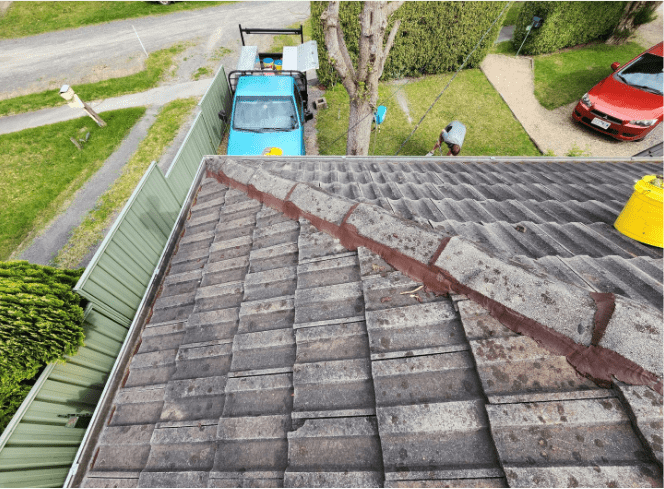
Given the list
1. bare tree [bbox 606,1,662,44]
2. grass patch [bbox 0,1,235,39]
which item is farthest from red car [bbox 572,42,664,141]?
grass patch [bbox 0,1,235,39]

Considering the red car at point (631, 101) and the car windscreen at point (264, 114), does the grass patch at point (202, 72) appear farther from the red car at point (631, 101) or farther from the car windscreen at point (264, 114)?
the red car at point (631, 101)

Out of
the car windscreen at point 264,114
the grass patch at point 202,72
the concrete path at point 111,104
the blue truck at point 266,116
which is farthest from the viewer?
the grass patch at point 202,72

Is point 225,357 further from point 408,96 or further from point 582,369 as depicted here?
point 408,96

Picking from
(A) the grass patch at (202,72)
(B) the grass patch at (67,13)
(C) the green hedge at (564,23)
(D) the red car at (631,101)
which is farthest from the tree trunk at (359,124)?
(B) the grass patch at (67,13)

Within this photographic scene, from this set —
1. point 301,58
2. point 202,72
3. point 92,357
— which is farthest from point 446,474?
point 202,72

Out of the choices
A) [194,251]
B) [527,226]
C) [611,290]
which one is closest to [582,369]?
[611,290]

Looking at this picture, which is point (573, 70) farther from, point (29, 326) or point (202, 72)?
point (29, 326)
